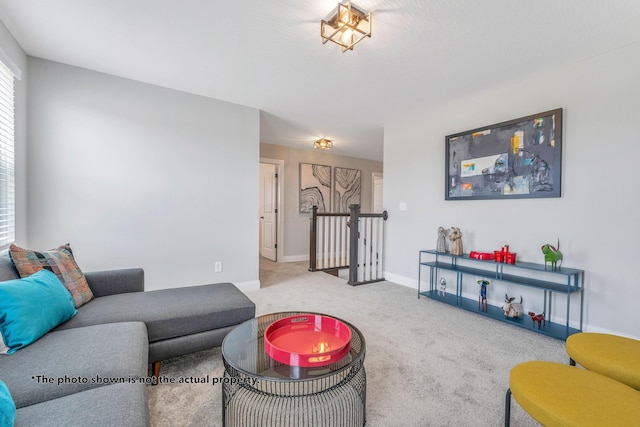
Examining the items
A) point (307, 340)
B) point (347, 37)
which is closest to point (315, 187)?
point (347, 37)

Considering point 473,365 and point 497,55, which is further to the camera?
point 497,55

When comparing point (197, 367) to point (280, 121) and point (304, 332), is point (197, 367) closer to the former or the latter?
point (304, 332)

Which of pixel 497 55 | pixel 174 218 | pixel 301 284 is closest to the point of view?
pixel 497 55

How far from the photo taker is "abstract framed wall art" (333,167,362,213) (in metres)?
6.39

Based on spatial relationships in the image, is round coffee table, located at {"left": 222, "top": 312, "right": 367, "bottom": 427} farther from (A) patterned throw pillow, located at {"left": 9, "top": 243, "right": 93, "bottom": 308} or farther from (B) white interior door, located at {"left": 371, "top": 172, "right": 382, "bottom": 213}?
(B) white interior door, located at {"left": 371, "top": 172, "right": 382, "bottom": 213}

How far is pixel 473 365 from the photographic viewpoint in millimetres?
1902

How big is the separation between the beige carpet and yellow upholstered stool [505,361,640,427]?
1.59 ft

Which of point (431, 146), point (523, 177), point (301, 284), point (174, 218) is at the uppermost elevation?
point (431, 146)

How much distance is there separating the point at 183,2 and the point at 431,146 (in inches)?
118

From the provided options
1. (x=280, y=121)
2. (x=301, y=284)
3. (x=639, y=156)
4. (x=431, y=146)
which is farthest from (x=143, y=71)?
(x=639, y=156)

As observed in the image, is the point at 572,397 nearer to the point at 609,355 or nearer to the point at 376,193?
the point at 609,355

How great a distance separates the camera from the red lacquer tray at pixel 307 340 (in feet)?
3.94

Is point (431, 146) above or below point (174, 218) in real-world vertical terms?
above

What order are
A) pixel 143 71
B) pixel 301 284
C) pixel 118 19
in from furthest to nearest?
pixel 301 284
pixel 143 71
pixel 118 19
